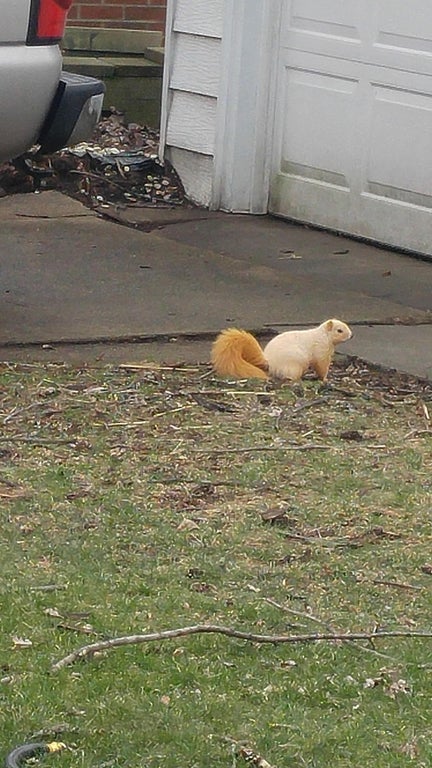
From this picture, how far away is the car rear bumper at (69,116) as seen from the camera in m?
5.59

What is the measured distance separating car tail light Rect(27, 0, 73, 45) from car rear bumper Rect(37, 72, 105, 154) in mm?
200

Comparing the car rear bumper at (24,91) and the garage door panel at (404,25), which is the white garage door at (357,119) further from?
the car rear bumper at (24,91)

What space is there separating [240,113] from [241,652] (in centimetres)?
578

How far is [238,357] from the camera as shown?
5.40 meters

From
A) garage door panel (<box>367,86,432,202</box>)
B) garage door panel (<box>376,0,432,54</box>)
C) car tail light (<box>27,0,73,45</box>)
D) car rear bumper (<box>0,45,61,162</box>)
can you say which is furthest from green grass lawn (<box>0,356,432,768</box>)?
garage door panel (<box>376,0,432,54</box>)

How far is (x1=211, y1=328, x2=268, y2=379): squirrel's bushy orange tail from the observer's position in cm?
538

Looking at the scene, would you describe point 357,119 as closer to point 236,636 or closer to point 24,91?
point 24,91

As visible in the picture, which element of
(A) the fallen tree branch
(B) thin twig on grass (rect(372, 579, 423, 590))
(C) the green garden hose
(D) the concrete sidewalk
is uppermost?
(C) the green garden hose

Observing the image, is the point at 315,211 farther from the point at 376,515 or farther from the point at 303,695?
the point at 303,695

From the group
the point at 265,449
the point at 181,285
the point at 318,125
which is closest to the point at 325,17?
the point at 318,125

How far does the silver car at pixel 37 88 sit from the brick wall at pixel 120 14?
5.07 metres

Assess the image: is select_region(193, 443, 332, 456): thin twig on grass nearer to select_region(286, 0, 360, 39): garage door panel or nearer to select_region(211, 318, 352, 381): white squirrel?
select_region(211, 318, 352, 381): white squirrel

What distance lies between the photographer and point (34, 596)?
3.56 meters

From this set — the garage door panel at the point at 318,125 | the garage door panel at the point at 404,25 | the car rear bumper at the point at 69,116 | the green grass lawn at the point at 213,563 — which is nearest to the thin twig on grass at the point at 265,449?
the green grass lawn at the point at 213,563
